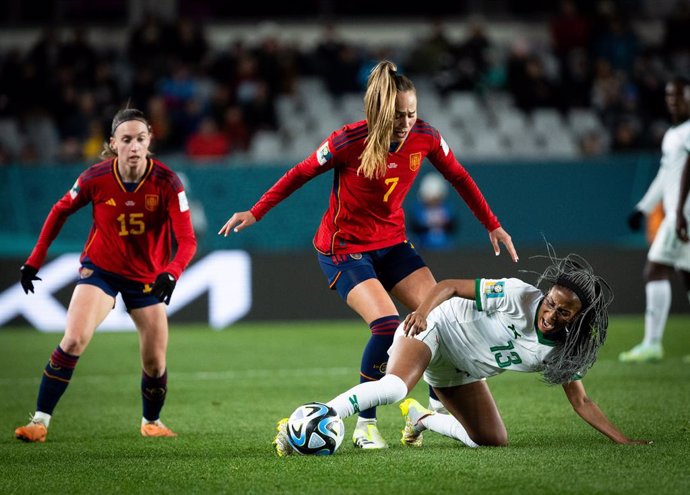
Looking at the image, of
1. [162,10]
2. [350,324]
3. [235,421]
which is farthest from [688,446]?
[162,10]

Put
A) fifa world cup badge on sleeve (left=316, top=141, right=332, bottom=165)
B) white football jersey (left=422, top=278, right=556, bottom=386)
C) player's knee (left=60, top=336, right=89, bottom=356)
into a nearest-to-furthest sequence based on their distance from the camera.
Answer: white football jersey (left=422, top=278, right=556, bottom=386), fifa world cup badge on sleeve (left=316, top=141, right=332, bottom=165), player's knee (left=60, top=336, right=89, bottom=356)

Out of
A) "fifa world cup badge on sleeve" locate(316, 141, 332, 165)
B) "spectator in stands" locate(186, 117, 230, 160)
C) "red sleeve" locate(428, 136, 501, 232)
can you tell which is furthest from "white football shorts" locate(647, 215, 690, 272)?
"spectator in stands" locate(186, 117, 230, 160)

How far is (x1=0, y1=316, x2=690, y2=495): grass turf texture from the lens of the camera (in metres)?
5.03

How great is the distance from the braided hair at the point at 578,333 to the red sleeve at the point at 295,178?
4.88ft

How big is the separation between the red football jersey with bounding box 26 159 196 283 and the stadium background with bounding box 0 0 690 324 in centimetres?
712

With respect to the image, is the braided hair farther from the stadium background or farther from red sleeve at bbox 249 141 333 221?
the stadium background

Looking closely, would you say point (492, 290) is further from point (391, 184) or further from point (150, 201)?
point (150, 201)

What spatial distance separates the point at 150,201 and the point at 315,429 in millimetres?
2019

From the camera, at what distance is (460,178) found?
6762mm

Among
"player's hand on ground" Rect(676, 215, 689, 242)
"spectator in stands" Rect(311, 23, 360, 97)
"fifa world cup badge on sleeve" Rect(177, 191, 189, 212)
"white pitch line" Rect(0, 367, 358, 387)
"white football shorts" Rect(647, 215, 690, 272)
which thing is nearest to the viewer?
"fifa world cup badge on sleeve" Rect(177, 191, 189, 212)

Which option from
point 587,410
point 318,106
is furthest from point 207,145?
point 587,410

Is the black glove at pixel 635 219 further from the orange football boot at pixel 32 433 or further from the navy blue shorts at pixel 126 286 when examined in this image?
the orange football boot at pixel 32 433

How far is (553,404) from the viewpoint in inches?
313

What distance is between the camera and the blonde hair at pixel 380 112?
6105mm
